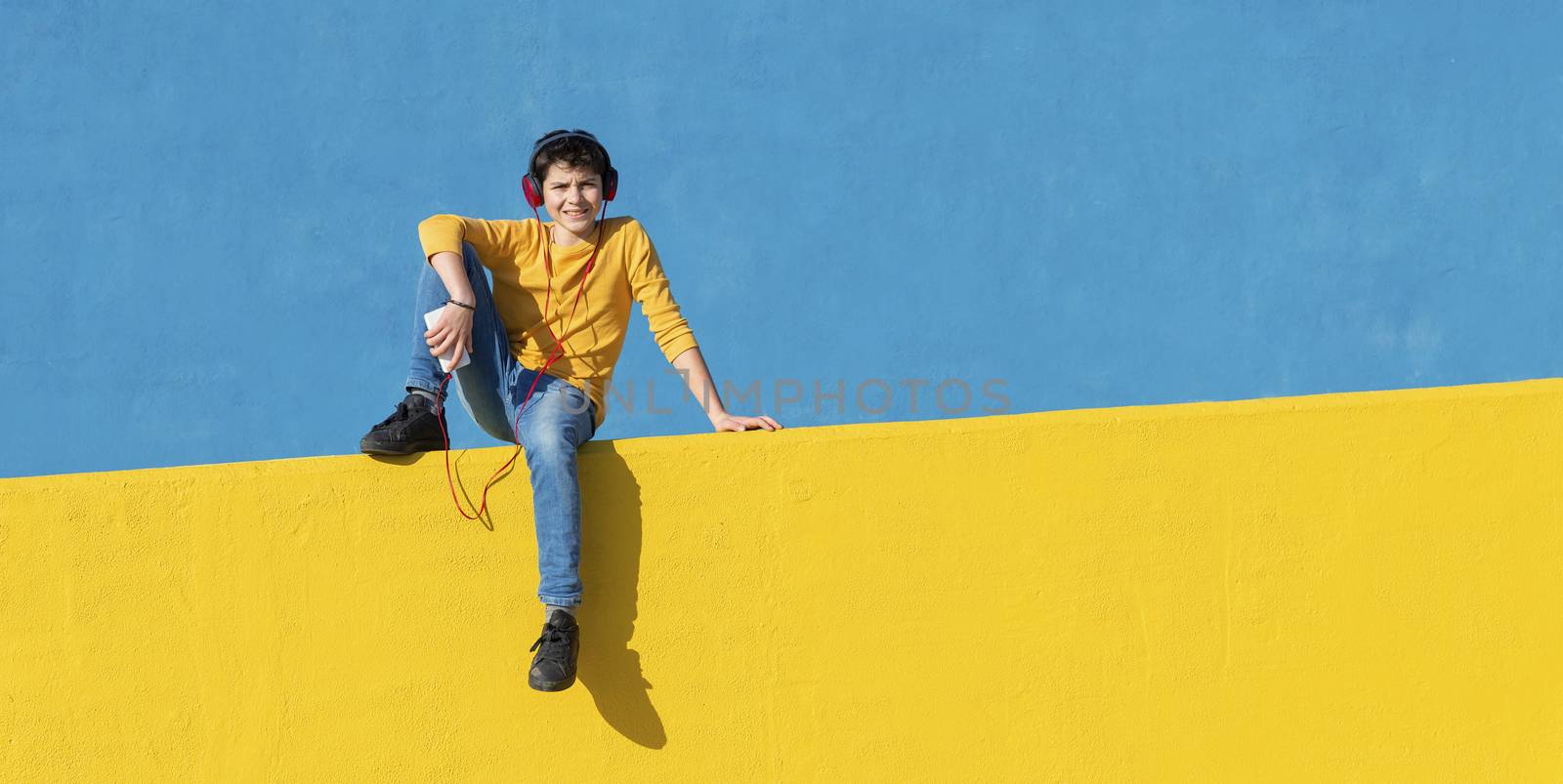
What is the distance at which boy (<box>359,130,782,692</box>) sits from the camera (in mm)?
2268

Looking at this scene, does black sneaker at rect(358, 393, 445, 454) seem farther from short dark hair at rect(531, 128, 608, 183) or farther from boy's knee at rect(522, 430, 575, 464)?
short dark hair at rect(531, 128, 608, 183)

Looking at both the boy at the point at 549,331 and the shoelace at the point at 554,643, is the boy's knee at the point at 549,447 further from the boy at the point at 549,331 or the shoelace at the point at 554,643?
the shoelace at the point at 554,643

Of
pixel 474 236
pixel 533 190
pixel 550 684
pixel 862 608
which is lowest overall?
pixel 550 684

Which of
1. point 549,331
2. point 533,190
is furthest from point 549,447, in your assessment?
point 533,190

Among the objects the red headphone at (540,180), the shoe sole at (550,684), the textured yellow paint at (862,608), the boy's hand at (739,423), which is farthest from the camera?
the red headphone at (540,180)

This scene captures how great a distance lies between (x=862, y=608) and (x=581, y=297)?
2.46ft

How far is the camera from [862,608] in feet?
7.88

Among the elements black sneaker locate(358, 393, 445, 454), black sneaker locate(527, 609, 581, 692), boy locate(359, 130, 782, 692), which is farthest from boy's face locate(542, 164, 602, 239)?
black sneaker locate(527, 609, 581, 692)

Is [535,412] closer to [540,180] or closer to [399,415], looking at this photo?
[399,415]

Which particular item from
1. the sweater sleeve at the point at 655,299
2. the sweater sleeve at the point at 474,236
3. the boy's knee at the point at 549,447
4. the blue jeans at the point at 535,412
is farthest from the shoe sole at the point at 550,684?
the sweater sleeve at the point at 474,236

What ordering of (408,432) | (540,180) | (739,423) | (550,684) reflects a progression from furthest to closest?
(540,180)
(739,423)
(408,432)
(550,684)

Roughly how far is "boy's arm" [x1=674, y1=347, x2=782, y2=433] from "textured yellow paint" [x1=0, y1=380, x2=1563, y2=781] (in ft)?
0.28

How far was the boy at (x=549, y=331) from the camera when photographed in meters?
2.27

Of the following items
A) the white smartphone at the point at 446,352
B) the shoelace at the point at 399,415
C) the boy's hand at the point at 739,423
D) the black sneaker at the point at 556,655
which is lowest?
the black sneaker at the point at 556,655
